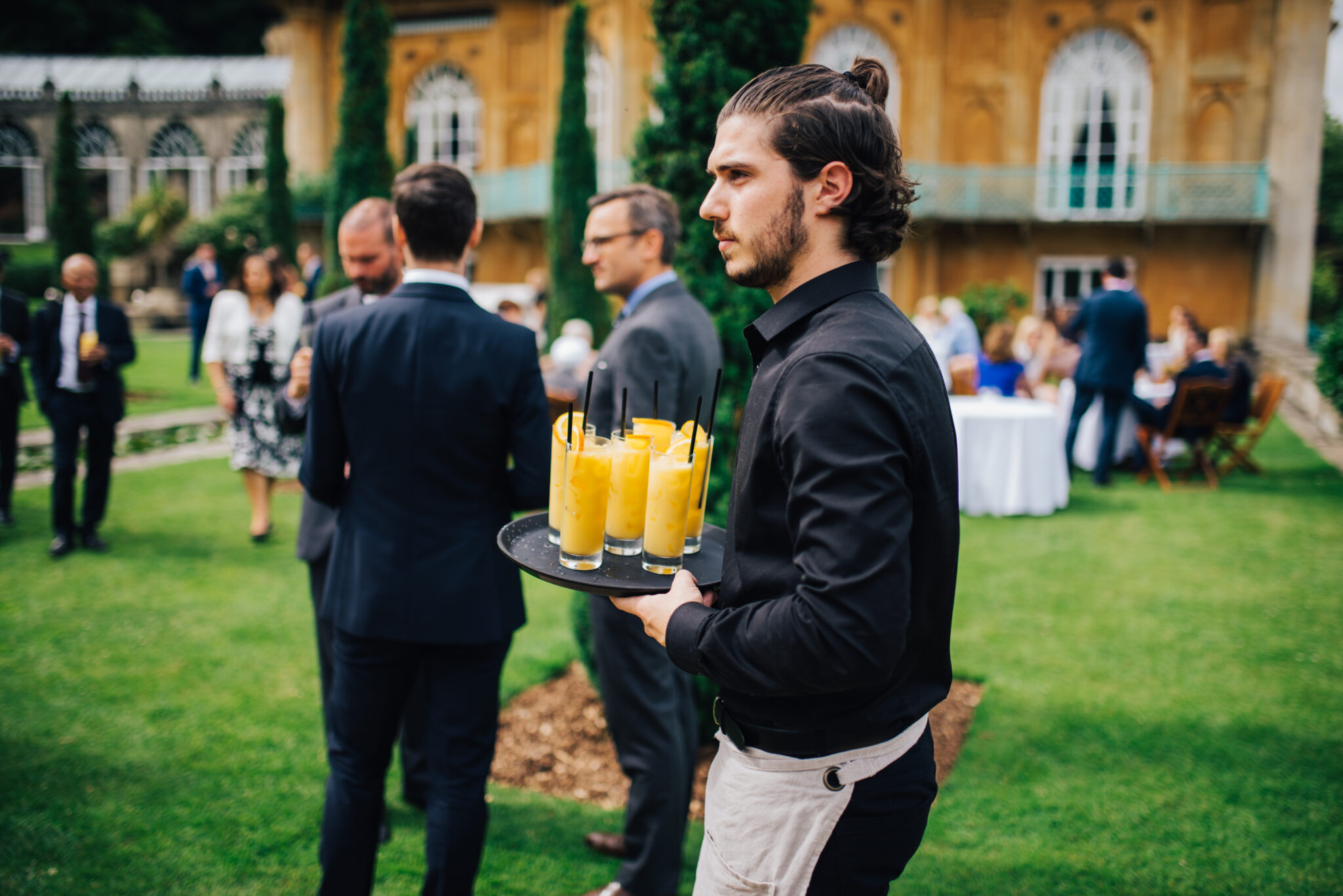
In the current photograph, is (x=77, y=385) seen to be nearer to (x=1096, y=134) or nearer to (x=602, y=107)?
(x=602, y=107)

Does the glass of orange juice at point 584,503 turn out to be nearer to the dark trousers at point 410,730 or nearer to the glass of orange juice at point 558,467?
the glass of orange juice at point 558,467

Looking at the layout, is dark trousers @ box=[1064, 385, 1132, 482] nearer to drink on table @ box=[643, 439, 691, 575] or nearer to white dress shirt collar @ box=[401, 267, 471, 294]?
white dress shirt collar @ box=[401, 267, 471, 294]

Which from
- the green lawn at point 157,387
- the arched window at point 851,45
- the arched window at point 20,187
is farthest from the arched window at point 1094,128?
the arched window at point 20,187

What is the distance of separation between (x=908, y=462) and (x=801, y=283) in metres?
0.41

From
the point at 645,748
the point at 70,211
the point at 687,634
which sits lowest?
the point at 645,748

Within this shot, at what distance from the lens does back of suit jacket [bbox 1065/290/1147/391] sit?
9.62 meters

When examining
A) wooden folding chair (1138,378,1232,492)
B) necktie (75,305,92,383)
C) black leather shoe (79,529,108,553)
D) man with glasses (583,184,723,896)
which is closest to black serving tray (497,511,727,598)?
man with glasses (583,184,723,896)

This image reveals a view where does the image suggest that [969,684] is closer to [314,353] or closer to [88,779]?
[314,353]

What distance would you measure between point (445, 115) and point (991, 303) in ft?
52.6

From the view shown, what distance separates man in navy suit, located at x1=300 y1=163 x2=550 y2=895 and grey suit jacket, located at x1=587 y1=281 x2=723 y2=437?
1.62ft

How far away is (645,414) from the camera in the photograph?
3.13 m

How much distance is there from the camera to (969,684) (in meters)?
4.95

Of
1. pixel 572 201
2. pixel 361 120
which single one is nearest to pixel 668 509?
pixel 361 120

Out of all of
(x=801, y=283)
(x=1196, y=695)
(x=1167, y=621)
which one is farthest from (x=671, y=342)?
(x=1167, y=621)
